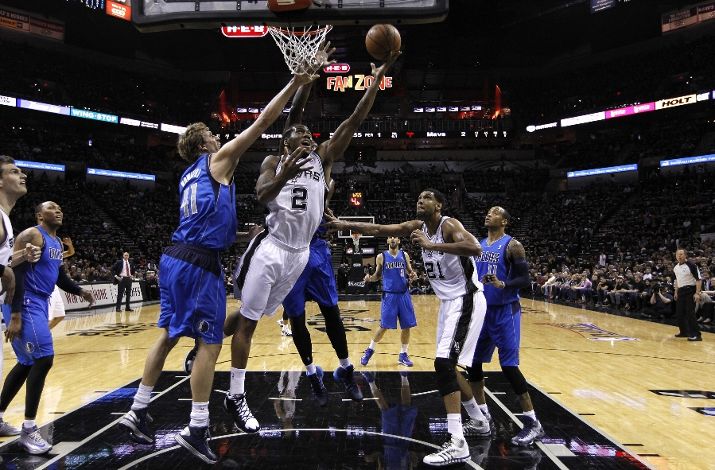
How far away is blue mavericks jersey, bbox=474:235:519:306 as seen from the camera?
5.14 meters

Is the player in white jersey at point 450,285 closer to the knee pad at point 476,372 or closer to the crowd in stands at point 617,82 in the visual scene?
the knee pad at point 476,372

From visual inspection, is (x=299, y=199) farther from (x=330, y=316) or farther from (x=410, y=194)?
(x=410, y=194)

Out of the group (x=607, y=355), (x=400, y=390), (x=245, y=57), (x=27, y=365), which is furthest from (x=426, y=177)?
(x=27, y=365)

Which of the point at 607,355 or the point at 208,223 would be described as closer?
the point at 208,223

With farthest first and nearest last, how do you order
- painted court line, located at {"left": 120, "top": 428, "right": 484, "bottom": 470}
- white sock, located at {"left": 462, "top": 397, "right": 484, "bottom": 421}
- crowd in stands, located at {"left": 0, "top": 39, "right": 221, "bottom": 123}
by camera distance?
crowd in stands, located at {"left": 0, "top": 39, "right": 221, "bottom": 123} → white sock, located at {"left": 462, "top": 397, "right": 484, "bottom": 421} → painted court line, located at {"left": 120, "top": 428, "right": 484, "bottom": 470}

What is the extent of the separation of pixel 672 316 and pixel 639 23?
24150 mm

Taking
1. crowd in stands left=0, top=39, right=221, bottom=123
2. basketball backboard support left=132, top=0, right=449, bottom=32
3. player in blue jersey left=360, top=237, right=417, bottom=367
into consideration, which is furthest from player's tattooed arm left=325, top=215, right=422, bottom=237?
crowd in stands left=0, top=39, right=221, bottom=123

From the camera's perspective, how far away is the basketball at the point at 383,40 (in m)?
5.11

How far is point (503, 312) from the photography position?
512 cm

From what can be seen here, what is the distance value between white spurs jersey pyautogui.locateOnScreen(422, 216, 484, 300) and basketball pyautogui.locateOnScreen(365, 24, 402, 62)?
169 cm

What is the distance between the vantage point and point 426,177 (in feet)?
122

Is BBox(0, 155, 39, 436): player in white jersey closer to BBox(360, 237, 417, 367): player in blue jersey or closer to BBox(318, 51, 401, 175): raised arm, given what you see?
BBox(318, 51, 401, 175): raised arm

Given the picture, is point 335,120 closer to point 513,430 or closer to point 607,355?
point 607,355

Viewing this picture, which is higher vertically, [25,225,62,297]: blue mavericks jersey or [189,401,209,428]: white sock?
[25,225,62,297]: blue mavericks jersey
